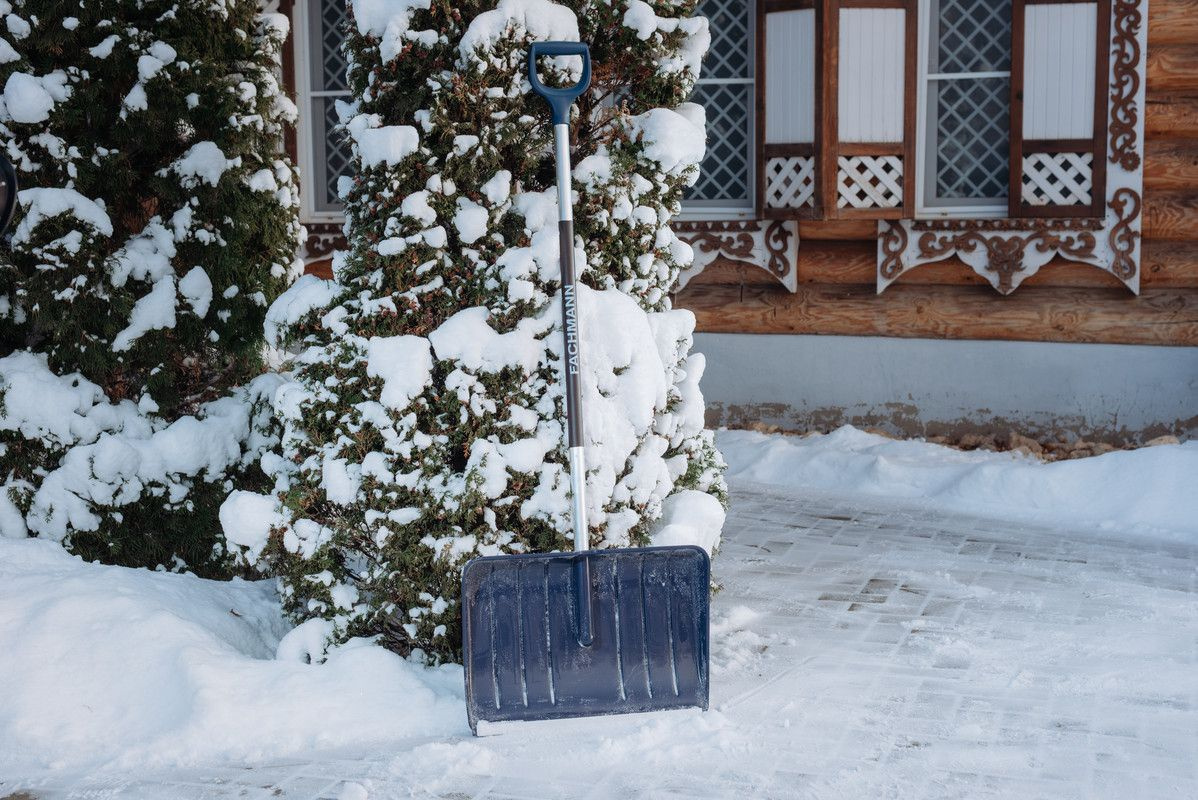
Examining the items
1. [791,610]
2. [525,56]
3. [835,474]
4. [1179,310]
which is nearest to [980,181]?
[1179,310]

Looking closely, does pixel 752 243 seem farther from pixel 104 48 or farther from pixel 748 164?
pixel 104 48

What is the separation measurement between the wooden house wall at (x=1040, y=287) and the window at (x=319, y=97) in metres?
2.74

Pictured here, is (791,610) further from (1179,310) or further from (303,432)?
(1179,310)

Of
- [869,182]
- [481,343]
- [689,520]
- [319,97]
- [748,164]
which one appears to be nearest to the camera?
[481,343]

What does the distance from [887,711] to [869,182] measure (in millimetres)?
4397

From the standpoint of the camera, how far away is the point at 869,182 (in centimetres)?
749

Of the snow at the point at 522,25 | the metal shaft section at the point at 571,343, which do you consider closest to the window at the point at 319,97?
the snow at the point at 522,25

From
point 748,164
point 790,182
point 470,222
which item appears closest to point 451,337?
point 470,222

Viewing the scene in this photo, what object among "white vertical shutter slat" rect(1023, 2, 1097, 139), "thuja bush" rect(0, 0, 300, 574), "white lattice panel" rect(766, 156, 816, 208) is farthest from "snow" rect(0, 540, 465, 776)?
"white vertical shutter slat" rect(1023, 2, 1097, 139)

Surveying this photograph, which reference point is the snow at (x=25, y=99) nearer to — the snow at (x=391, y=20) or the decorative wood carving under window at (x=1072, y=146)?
the snow at (x=391, y=20)

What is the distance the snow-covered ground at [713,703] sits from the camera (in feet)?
10.8

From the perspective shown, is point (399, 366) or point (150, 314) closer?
point (399, 366)

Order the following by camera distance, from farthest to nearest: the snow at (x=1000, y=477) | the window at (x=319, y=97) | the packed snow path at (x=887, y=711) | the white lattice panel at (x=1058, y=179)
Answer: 1. the window at (x=319, y=97)
2. the white lattice panel at (x=1058, y=179)
3. the snow at (x=1000, y=477)
4. the packed snow path at (x=887, y=711)

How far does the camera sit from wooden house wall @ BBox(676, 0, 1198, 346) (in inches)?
281
